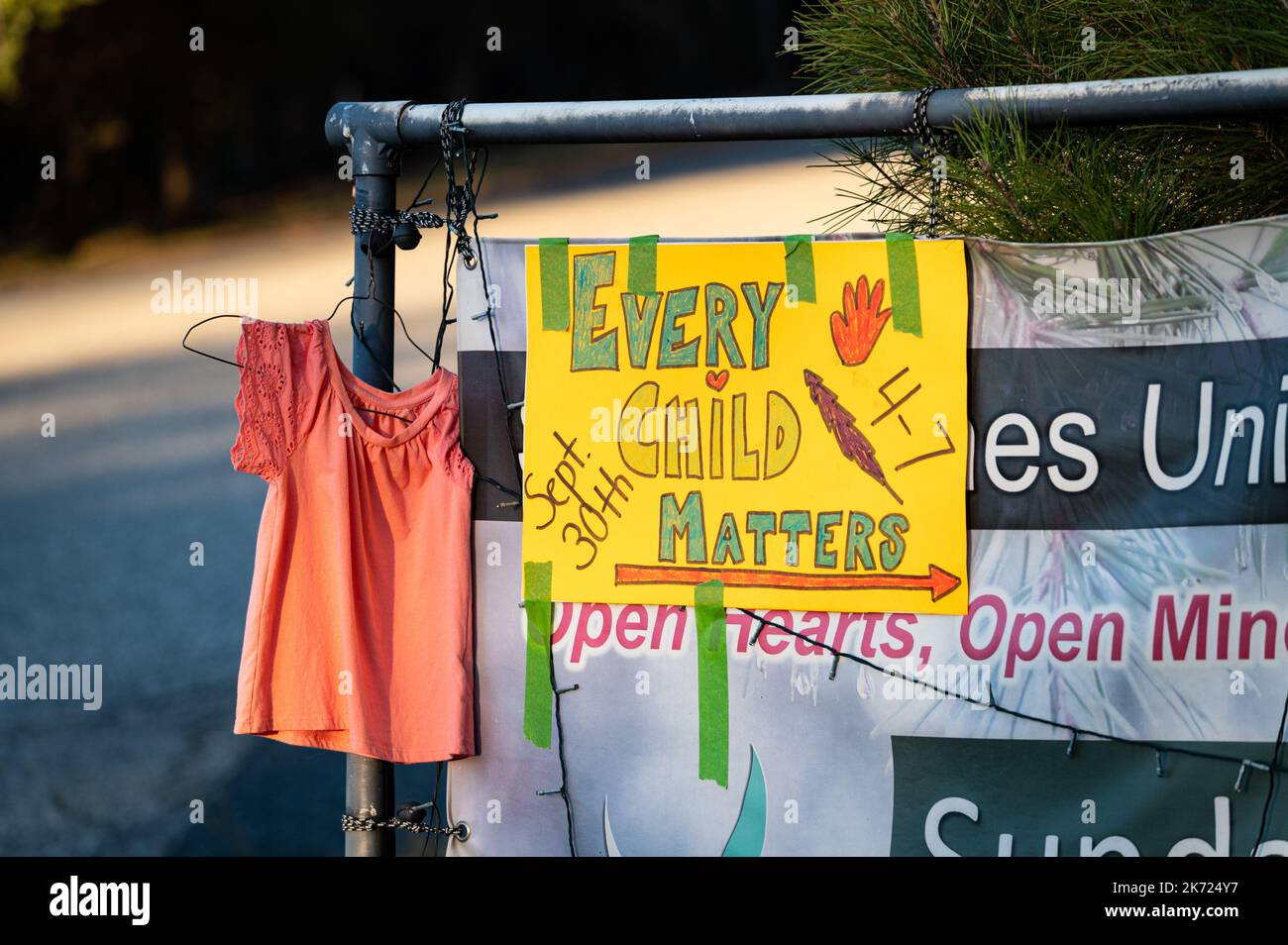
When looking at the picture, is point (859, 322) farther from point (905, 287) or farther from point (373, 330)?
point (373, 330)

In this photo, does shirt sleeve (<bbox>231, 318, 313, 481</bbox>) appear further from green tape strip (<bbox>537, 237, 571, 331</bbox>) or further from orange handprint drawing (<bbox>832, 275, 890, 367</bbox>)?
orange handprint drawing (<bbox>832, 275, 890, 367</bbox>)

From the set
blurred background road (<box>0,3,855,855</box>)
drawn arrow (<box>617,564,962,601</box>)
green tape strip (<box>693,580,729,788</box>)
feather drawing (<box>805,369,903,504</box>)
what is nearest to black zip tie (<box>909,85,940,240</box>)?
feather drawing (<box>805,369,903,504</box>)

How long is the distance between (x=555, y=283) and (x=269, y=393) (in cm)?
60

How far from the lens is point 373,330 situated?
271cm

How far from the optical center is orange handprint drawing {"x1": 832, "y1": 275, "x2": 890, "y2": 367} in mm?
2516

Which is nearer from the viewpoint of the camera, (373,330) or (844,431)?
(844,431)

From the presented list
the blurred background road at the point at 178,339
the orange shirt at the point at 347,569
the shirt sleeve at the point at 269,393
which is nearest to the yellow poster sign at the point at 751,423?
the orange shirt at the point at 347,569

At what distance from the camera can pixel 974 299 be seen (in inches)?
99.0

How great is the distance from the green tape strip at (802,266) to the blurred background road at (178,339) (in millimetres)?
2985

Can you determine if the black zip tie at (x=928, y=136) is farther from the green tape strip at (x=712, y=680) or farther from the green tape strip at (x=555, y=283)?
the green tape strip at (x=712, y=680)

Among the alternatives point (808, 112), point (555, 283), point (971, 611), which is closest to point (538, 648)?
point (555, 283)

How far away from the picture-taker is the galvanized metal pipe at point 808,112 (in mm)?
2336

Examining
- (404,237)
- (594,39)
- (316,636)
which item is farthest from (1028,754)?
(594,39)
